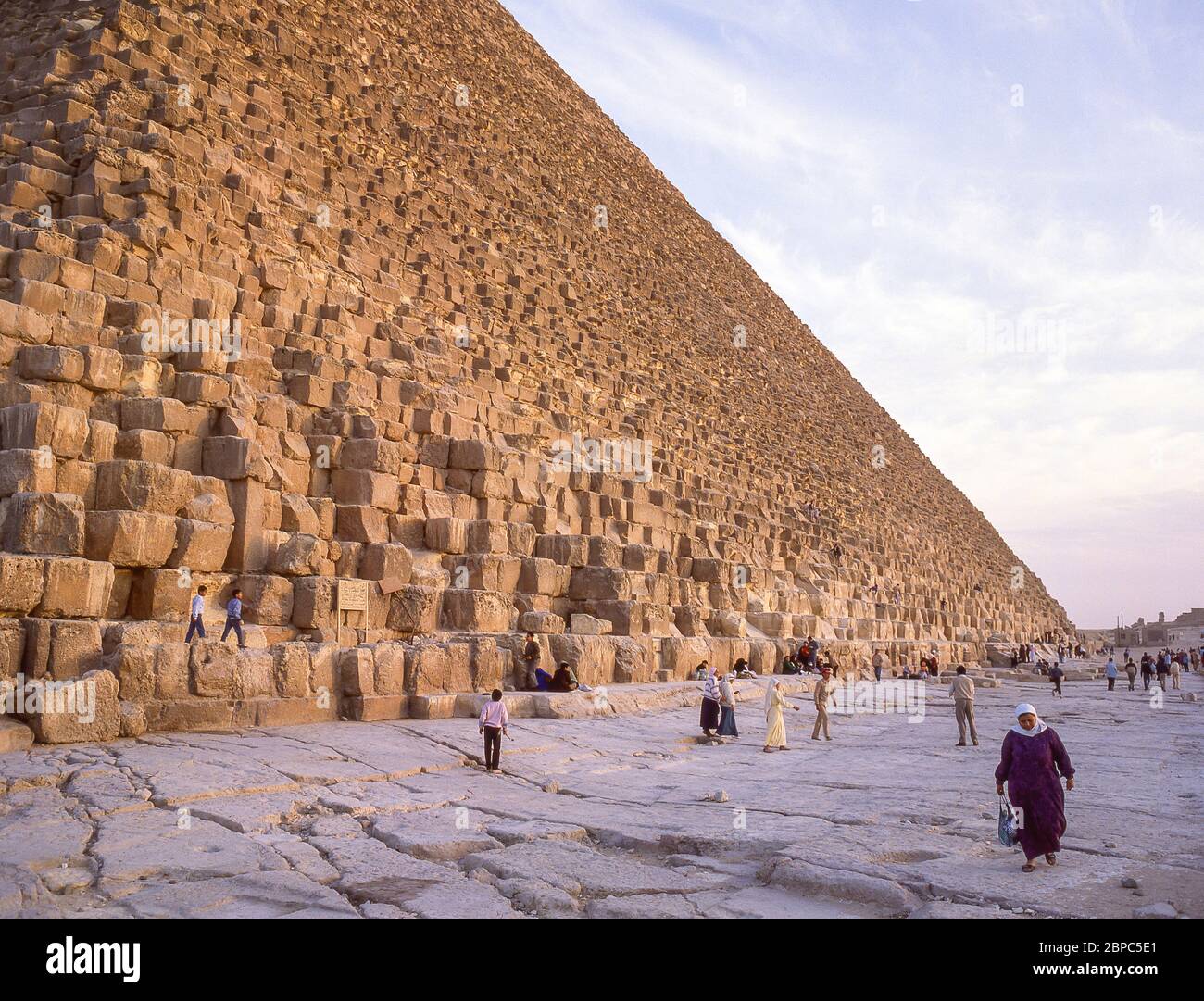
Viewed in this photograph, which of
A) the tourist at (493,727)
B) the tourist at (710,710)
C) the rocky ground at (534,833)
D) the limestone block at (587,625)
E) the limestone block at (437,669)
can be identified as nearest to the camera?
the rocky ground at (534,833)

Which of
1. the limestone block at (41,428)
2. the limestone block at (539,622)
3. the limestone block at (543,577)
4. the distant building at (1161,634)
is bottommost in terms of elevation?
the distant building at (1161,634)

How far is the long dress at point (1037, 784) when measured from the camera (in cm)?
489

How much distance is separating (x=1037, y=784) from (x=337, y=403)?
9.32 meters

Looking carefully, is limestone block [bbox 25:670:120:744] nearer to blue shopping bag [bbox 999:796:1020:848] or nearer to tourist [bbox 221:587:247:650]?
tourist [bbox 221:587:247:650]

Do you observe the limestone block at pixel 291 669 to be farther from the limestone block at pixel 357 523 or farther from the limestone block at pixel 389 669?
the limestone block at pixel 357 523

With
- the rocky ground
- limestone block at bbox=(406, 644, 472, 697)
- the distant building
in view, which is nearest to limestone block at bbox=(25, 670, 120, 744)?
the rocky ground

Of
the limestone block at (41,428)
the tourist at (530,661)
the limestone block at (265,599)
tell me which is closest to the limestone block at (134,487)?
the limestone block at (41,428)

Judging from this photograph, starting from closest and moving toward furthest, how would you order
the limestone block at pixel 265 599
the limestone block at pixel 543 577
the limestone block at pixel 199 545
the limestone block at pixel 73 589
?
1. the limestone block at pixel 73 589
2. the limestone block at pixel 199 545
3. the limestone block at pixel 265 599
4. the limestone block at pixel 543 577

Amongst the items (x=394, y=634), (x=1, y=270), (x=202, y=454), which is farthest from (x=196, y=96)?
(x=394, y=634)

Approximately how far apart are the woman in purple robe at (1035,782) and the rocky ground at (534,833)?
0.16m

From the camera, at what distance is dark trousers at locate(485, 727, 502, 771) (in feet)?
A: 24.7
